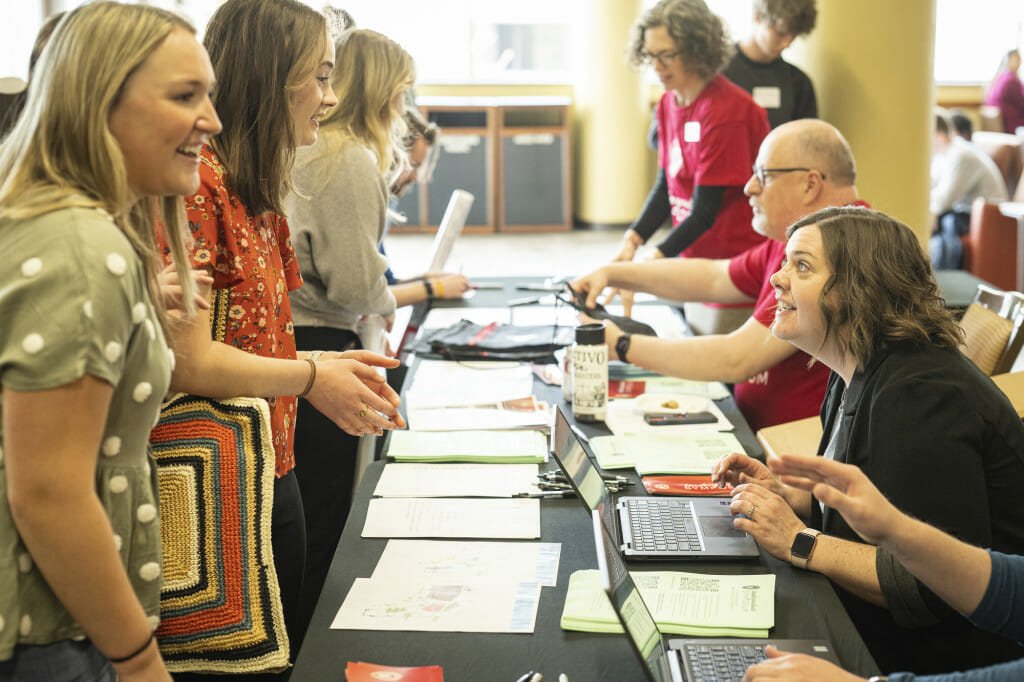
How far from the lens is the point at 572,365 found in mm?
2188

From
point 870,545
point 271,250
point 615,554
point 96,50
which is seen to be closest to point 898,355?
point 870,545

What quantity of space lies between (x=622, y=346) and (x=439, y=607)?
1131mm

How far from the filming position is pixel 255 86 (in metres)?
1.57

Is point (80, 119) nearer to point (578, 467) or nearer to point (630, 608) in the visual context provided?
point (630, 608)

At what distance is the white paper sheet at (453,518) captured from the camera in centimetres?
160

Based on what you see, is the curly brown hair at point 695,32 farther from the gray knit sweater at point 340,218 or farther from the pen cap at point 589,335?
the pen cap at point 589,335

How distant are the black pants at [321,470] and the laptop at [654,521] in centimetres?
97

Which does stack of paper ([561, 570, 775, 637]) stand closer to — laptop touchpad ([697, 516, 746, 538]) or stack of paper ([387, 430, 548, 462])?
laptop touchpad ([697, 516, 746, 538])

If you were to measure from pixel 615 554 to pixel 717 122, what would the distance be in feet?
7.81

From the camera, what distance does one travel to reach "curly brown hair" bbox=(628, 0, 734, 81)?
10.5 ft

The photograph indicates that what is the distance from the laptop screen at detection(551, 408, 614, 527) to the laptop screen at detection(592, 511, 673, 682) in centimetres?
36

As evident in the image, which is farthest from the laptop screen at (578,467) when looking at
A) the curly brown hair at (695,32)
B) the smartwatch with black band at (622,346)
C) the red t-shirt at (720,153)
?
the curly brown hair at (695,32)

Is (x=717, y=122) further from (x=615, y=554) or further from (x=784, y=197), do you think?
(x=615, y=554)

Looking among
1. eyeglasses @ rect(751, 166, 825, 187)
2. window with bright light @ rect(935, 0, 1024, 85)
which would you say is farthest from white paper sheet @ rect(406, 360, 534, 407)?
window with bright light @ rect(935, 0, 1024, 85)
